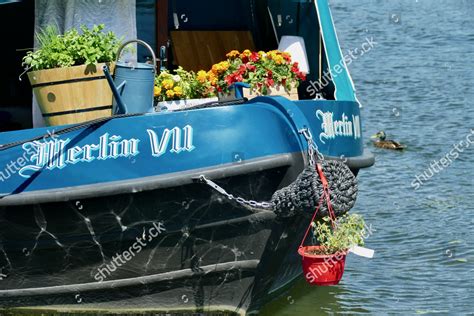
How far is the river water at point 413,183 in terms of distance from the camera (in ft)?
35.2

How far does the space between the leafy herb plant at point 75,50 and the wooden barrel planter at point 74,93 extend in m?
0.08

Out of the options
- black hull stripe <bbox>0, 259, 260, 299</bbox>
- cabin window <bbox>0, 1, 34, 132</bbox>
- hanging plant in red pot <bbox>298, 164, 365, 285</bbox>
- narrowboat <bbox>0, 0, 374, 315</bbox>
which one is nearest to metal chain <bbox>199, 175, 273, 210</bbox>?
narrowboat <bbox>0, 0, 374, 315</bbox>

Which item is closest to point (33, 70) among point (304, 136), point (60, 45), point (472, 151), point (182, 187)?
point (60, 45)

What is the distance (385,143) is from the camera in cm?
1766

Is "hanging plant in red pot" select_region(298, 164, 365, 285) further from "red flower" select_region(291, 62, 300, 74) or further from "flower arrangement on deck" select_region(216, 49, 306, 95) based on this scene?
"red flower" select_region(291, 62, 300, 74)

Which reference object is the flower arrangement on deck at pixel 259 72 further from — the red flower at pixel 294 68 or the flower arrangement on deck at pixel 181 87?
the flower arrangement on deck at pixel 181 87

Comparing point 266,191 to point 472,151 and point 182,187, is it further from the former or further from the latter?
point 472,151

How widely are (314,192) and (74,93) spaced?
1912mm

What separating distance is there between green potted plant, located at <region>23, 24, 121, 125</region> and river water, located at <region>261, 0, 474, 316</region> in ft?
8.69

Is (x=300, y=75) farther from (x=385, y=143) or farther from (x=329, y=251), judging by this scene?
(x=385, y=143)
